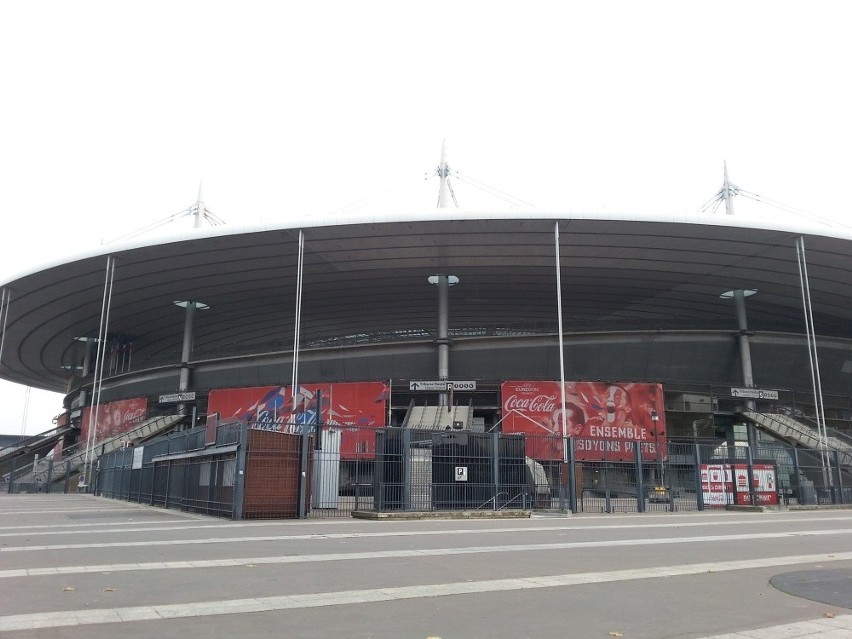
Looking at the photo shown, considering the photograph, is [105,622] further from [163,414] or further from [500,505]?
[163,414]

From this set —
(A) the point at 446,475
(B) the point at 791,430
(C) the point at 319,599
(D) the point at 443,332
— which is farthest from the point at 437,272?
(C) the point at 319,599

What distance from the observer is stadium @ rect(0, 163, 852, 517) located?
102 ft

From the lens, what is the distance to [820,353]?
51406mm

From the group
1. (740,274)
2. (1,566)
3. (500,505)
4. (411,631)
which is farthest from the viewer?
(740,274)

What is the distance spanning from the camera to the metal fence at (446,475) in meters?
18.0

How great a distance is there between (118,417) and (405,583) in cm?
5368

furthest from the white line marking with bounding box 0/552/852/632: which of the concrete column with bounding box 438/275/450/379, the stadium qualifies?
the concrete column with bounding box 438/275/450/379

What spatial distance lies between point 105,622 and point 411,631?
8.16 feet

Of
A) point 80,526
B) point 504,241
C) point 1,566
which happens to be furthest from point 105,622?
point 504,241

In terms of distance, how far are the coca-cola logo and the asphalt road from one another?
99.7ft

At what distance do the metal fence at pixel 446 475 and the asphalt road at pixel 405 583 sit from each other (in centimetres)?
321

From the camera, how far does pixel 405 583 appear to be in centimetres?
788

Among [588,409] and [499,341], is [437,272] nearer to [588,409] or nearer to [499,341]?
[499,341]

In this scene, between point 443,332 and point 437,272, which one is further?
point 443,332
